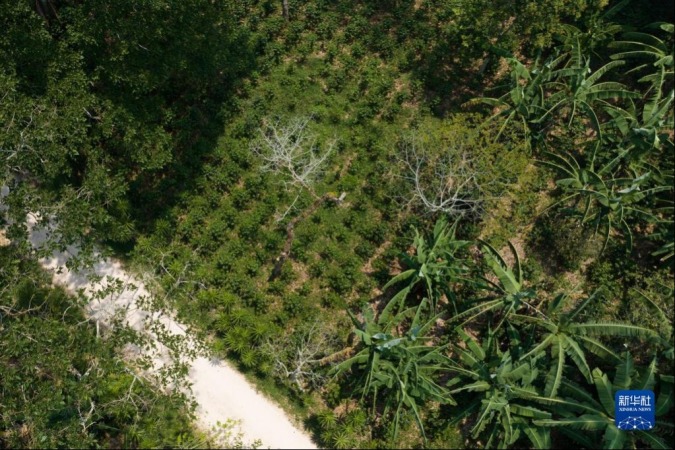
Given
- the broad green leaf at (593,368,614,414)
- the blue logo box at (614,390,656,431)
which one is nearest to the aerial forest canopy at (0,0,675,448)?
the broad green leaf at (593,368,614,414)

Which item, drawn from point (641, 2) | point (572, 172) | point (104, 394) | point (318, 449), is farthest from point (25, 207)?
point (641, 2)

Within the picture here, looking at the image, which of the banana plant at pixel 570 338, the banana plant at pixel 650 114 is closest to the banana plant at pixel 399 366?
the banana plant at pixel 570 338

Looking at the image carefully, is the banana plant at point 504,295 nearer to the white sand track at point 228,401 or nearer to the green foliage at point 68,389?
the white sand track at point 228,401

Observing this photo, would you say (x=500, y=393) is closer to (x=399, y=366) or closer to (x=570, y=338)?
(x=570, y=338)

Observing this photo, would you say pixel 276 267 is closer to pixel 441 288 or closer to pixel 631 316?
pixel 441 288

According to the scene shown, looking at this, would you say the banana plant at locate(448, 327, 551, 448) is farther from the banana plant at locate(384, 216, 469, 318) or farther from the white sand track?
the white sand track

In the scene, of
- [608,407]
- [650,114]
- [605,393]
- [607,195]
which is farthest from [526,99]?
[608,407]
